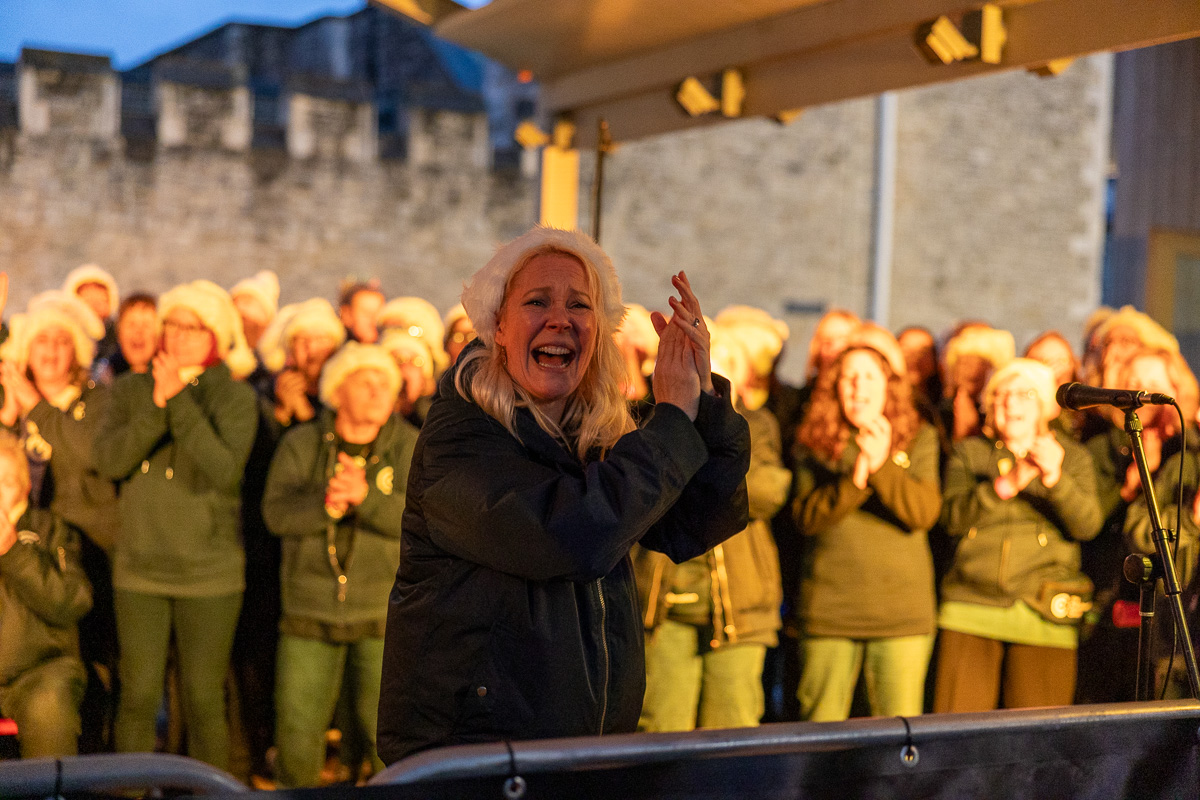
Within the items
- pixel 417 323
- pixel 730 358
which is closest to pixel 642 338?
pixel 730 358

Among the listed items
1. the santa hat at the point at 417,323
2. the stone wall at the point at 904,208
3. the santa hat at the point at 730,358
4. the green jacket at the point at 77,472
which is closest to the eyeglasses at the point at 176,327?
the green jacket at the point at 77,472

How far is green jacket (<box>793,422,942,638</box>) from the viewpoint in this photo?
4.91 metres

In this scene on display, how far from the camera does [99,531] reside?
4.95 m

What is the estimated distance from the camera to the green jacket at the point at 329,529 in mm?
4914

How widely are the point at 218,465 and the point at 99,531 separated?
0.57 meters

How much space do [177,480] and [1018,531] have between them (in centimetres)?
336

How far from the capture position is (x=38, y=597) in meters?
4.67

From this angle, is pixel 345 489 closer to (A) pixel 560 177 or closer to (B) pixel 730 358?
(B) pixel 730 358

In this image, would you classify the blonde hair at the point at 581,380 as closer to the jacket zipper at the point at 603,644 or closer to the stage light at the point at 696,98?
the jacket zipper at the point at 603,644

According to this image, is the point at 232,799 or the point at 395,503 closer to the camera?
the point at 232,799

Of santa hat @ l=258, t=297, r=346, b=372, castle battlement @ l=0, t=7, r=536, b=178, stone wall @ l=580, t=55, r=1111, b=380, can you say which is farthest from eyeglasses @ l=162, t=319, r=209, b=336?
stone wall @ l=580, t=55, r=1111, b=380

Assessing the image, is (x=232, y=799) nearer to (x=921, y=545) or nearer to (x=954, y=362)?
(x=921, y=545)

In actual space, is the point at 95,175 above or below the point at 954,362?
above

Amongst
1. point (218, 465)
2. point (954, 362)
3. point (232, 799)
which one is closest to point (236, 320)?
point (218, 465)
